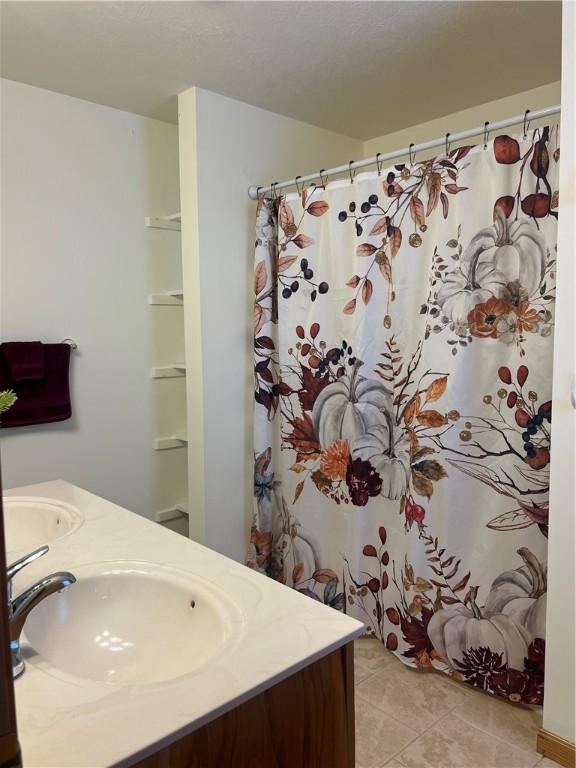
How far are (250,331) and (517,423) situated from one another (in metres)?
1.24

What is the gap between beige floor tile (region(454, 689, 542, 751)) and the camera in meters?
1.75

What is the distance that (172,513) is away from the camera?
281 cm

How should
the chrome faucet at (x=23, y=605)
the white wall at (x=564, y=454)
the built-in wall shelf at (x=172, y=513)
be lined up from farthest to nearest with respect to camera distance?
the built-in wall shelf at (x=172, y=513) < the white wall at (x=564, y=454) < the chrome faucet at (x=23, y=605)

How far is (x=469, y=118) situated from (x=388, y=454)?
1.58m

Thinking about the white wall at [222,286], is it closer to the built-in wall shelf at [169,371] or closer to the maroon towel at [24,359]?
the built-in wall shelf at [169,371]

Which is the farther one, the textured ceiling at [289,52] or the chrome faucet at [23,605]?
the textured ceiling at [289,52]

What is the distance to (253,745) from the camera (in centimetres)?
85

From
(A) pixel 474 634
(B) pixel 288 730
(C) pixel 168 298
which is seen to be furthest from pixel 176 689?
(C) pixel 168 298

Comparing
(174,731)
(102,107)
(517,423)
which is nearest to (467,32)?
(517,423)

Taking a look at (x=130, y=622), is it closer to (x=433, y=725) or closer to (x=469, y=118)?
(x=433, y=725)

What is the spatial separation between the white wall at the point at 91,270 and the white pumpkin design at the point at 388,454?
1.04 m

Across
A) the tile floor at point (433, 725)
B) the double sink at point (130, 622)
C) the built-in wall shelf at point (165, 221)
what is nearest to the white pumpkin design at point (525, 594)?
the tile floor at point (433, 725)

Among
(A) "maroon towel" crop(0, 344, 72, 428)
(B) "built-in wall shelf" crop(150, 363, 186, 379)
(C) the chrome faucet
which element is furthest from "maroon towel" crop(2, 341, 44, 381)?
(C) the chrome faucet

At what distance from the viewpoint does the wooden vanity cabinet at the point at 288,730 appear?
2.60 ft
